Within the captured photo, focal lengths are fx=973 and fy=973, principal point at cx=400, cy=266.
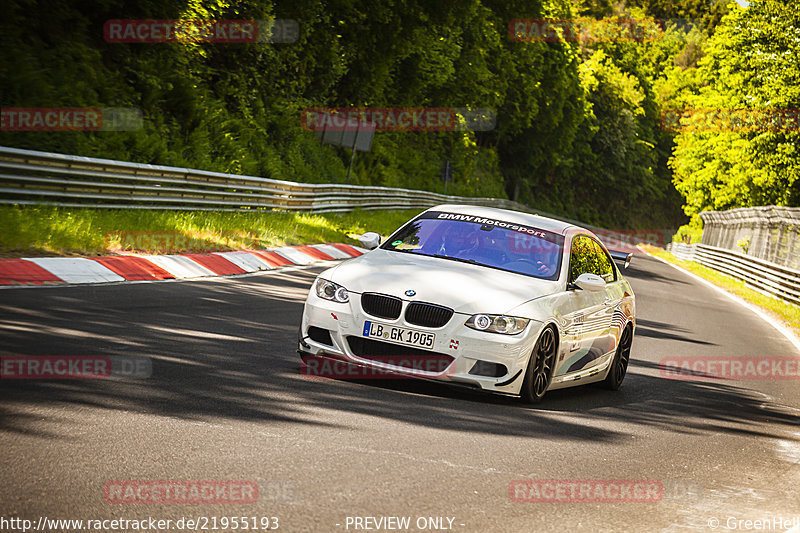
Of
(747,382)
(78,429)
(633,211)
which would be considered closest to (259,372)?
(78,429)

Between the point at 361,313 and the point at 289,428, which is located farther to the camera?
the point at 361,313

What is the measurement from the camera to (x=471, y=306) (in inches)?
288

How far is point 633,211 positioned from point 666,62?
813 inches

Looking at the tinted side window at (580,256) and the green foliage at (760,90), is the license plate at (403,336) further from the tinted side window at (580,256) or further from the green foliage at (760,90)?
the green foliage at (760,90)

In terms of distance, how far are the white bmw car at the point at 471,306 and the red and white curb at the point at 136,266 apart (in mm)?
4476

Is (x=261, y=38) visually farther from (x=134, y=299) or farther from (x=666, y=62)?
(x=666, y=62)

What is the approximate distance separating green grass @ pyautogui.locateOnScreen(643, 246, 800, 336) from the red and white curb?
425 inches

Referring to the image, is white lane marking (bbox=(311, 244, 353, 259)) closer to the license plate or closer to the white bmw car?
the white bmw car

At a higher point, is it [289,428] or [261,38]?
[261,38]

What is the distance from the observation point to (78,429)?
5.33 metres

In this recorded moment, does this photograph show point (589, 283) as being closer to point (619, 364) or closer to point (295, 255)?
point (619, 364)

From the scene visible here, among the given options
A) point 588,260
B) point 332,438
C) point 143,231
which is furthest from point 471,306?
point 143,231

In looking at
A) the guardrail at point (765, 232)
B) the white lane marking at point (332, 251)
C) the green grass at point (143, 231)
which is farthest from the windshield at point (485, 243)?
the guardrail at point (765, 232)

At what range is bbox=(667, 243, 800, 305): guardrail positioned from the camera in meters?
27.1
